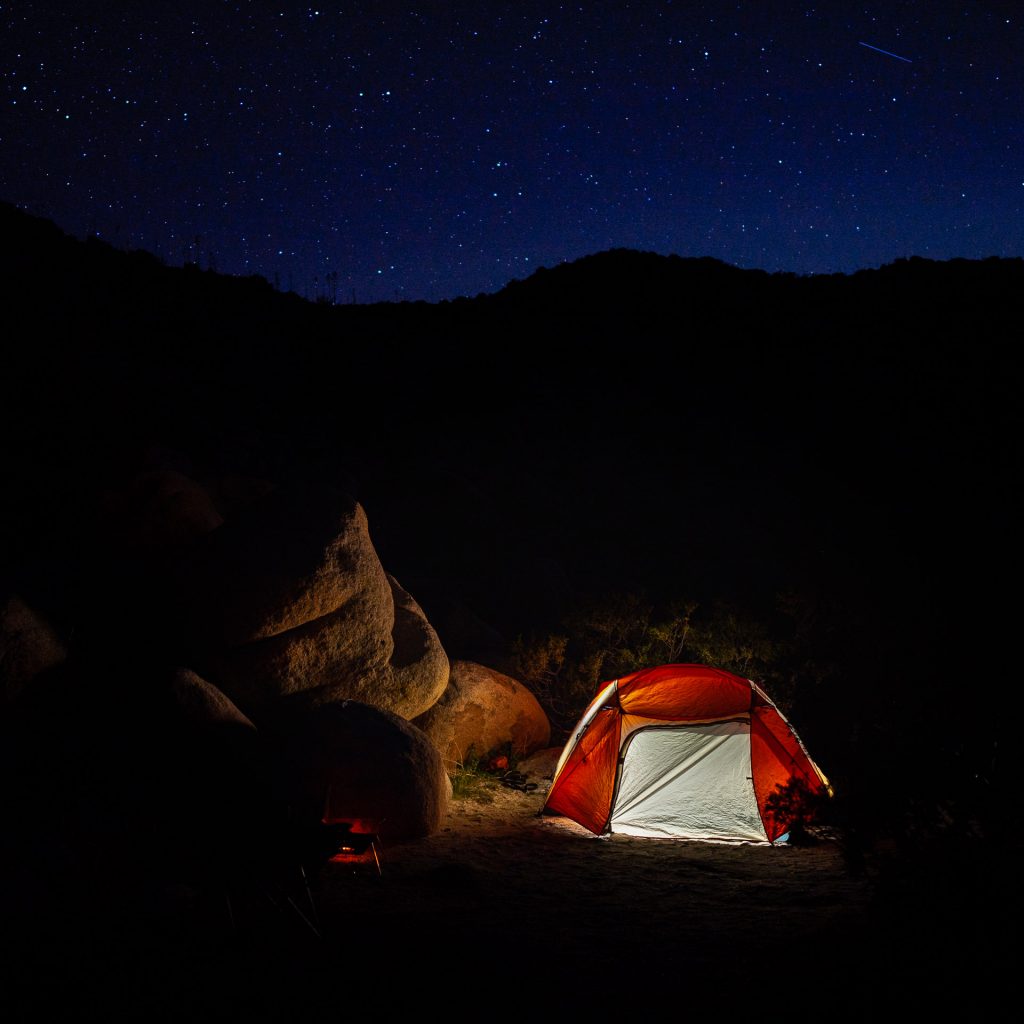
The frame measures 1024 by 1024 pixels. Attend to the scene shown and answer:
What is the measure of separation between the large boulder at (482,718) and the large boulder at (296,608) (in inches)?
28.9

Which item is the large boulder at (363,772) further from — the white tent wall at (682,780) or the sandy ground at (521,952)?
the white tent wall at (682,780)

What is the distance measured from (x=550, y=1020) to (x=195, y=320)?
30805mm

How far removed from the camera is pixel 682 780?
30.9 ft

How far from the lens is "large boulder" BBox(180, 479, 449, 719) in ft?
32.7

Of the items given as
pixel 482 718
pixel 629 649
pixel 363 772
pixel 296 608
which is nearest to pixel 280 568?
pixel 296 608

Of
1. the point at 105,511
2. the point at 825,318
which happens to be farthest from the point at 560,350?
the point at 105,511

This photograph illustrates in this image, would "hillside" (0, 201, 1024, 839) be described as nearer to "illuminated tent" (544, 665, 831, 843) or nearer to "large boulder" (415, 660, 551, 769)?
"large boulder" (415, 660, 551, 769)

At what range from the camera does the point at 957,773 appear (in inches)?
187

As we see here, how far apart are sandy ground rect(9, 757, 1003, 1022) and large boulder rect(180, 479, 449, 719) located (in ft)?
10.3

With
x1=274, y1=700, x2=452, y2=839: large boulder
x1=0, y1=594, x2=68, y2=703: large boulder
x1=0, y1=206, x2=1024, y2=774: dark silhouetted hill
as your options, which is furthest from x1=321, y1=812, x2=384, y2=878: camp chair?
x1=0, y1=206, x2=1024, y2=774: dark silhouetted hill

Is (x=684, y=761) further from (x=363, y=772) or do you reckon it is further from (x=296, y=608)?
(x=296, y=608)

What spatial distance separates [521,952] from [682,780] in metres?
4.18

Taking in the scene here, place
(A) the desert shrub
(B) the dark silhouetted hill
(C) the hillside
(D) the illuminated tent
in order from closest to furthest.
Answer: (D) the illuminated tent < (A) the desert shrub < (C) the hillside < (B) the dark silhouetted hill

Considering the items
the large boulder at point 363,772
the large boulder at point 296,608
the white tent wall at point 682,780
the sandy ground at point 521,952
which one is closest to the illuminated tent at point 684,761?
the white tent wall at point 682,780
